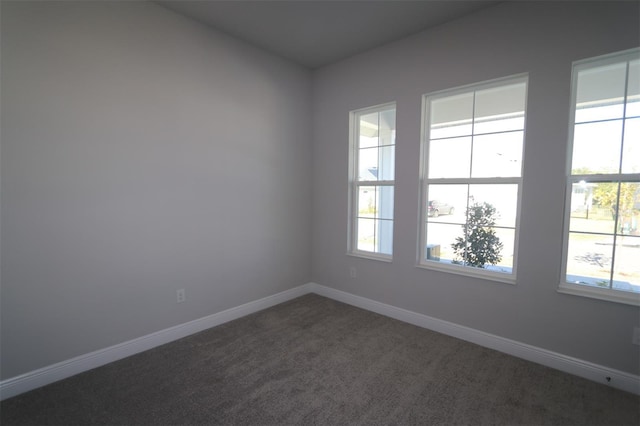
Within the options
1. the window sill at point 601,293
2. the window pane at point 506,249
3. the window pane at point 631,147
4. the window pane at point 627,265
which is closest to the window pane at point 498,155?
the window pane at point 506,249

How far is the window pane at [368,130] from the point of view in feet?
11.5

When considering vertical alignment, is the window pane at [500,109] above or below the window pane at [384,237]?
above

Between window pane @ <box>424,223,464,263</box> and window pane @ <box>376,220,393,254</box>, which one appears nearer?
window pane @ <box>424,223,464,263</box>

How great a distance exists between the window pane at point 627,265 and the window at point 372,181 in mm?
1839

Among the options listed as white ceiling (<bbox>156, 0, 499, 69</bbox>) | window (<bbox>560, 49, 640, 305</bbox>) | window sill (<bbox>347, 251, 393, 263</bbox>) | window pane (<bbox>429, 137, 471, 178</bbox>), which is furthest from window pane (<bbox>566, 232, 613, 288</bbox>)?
white ceiling (<bbox>156, 0, 499, 69</bbox>)

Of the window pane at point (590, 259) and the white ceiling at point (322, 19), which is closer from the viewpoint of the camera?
the window pane at point (590, 259)

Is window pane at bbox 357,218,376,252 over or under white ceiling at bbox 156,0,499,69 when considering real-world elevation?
under

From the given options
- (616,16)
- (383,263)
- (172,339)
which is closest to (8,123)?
(172,339)

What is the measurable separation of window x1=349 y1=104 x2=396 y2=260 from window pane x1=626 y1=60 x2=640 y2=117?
1826 mm

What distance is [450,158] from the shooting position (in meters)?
2.91

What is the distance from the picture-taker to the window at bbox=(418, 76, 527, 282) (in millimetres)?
2580

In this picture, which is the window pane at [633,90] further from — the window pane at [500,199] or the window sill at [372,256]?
the window sill at [372,256]

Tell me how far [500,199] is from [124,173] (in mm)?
3250

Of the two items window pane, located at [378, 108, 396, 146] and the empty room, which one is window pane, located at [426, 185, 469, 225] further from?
window pane, located at [378, 108, 396, 146]
